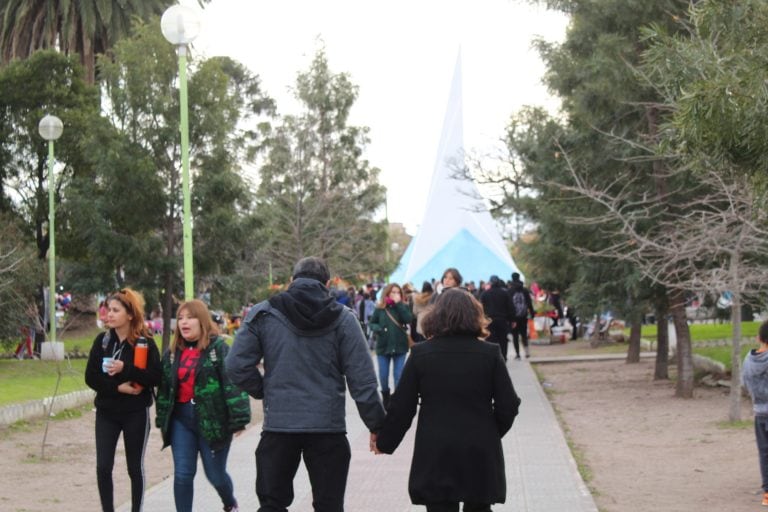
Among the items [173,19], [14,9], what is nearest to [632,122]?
[173,19]

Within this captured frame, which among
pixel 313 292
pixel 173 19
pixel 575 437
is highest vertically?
pixel 173 19

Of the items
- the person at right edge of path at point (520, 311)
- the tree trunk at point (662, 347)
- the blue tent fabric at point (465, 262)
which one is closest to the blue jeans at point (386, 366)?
the tree trunk at point (662, 347)

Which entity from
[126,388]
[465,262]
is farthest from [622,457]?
[465,262]

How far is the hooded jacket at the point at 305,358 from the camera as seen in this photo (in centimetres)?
629

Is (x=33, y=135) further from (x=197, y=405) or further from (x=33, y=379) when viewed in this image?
(x=197, y=405)

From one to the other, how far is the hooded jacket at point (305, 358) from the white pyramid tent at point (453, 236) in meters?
32.6

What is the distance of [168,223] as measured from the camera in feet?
78.2

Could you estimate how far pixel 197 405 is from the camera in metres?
7.54

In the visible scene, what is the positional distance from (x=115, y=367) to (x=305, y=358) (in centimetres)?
179

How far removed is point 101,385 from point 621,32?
36.8 ft

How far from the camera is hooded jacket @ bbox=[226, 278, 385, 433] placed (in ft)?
20.6

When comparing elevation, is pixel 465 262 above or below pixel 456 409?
above

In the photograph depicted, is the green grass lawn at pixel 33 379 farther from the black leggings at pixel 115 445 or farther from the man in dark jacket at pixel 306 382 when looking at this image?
the man in dark jacket at pixel 306 382

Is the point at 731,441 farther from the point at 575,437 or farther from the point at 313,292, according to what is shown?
the point at 313,292
